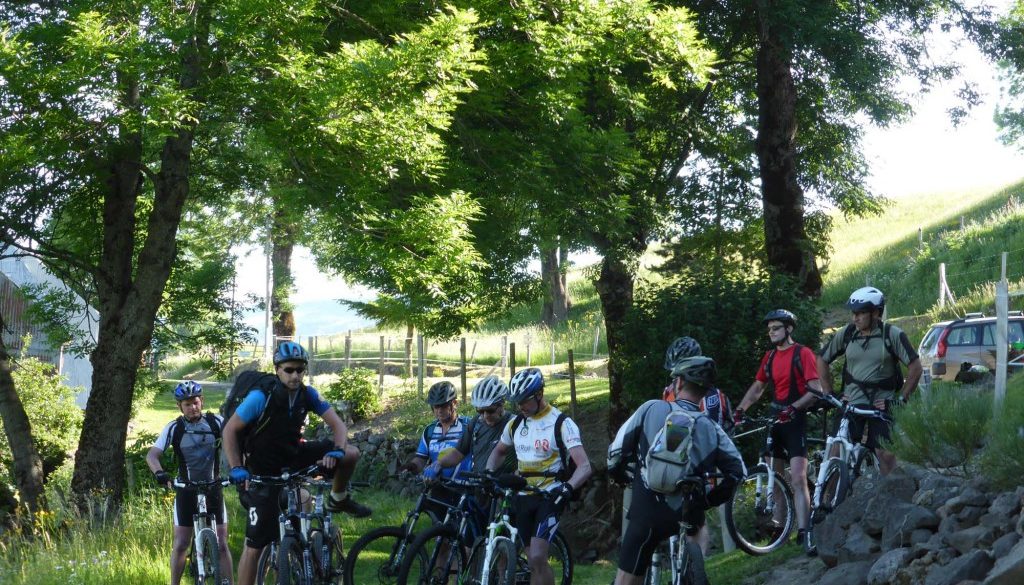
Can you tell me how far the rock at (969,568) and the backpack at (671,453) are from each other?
5.78ft

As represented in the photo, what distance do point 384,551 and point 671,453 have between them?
3.62 metres

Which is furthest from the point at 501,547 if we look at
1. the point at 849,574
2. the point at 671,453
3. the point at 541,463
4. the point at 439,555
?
the point at 849,574

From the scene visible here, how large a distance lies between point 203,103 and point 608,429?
972 centimetres

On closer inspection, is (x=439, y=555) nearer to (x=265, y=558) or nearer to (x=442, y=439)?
(x=442, y=439)

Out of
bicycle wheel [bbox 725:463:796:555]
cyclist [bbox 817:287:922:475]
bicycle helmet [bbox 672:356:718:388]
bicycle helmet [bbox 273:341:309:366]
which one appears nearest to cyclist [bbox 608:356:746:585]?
bicycle helmet [bbox 672:356:718:388]

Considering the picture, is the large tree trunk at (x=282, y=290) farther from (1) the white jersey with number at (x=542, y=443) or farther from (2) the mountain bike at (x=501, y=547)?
(1) the white jersey with number at (x=542, y=443)

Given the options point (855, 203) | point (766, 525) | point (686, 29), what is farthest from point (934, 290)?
point (766, 525)

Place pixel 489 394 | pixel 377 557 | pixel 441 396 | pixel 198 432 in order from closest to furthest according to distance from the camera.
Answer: pixel 489 394, pixel 377 557, pixel 441 396, pixel 198 432

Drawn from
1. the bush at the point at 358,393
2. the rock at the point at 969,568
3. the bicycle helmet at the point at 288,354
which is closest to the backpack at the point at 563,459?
the bicycle helmet at the point at 288,354

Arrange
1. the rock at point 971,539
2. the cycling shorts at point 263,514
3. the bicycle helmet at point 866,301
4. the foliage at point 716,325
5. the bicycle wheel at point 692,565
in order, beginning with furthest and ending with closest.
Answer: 1. the foliage at point 716,325
2. the bicycle helmet at point 866,301
3. the cycling shorts at point 263,514
4. the rock at point 971,539
5. the bicycle wheel at point 692,565

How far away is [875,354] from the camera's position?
9.72 metres

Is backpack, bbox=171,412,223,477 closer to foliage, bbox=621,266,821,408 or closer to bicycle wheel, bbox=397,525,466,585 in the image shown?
bicycle wheel, bbox=397,525,466,585

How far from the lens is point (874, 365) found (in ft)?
31.9

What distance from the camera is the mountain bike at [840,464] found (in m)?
9.59
